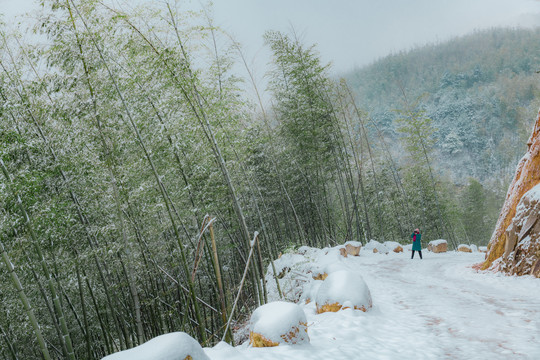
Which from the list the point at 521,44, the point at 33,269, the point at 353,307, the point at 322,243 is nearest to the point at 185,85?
the point at 353,307

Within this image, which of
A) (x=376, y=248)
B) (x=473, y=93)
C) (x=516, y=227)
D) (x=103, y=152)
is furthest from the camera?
(x=473, y=93)

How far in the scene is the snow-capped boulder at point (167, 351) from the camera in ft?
5.82

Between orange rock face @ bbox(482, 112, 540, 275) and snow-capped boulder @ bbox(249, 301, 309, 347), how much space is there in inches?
151

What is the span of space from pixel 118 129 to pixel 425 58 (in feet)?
350

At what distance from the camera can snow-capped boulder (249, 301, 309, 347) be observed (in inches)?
107

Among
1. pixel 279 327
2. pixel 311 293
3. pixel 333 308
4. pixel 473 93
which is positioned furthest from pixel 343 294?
pixel 473 93

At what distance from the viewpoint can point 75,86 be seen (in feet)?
14.4

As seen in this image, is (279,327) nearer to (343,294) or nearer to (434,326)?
(343,294)

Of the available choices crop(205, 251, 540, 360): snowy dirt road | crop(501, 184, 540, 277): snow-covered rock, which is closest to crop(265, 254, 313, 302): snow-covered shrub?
crop(205, 251, 540, 360): snowy dirt road

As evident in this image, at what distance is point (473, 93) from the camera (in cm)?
6806

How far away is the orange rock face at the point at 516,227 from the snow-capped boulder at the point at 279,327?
3846 mm

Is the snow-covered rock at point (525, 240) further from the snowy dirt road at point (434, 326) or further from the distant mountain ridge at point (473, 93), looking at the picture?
the distant mountain ridge at point (473, 93)

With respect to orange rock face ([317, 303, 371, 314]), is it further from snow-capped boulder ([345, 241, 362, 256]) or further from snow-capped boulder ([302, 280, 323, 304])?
snow-capped boulder ([345, 241, 362, 256])

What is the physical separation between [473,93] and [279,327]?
80.1 m
